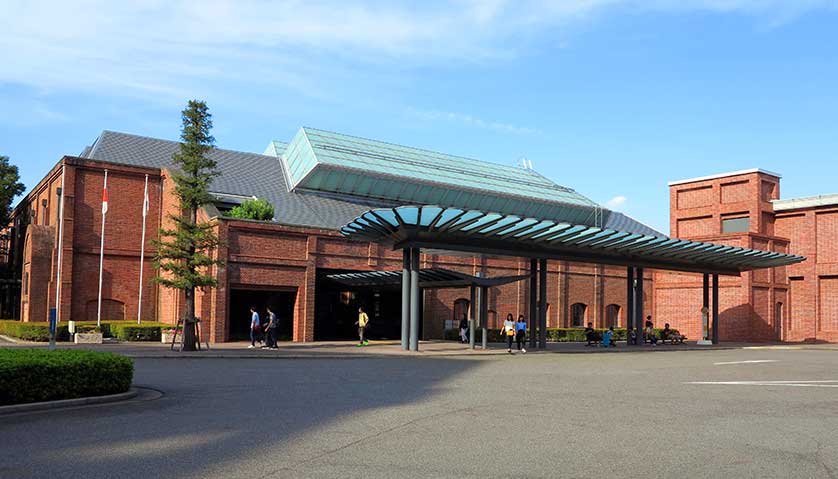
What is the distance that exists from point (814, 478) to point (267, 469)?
17.6ft

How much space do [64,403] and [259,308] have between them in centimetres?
2307

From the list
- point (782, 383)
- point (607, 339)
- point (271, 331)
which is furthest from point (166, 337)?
point (782, 383)

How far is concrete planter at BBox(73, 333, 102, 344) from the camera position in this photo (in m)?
29.3

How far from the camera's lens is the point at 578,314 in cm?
4609

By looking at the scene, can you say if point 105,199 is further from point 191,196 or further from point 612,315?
point 612,315

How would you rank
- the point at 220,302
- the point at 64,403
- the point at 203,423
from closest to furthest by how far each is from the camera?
the point at 203,423 → the point at 64,403 → the point at 220,302

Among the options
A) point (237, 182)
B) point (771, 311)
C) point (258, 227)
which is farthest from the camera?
point (771, 311)

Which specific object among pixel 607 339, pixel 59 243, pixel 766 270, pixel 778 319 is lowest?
pixel 607 339

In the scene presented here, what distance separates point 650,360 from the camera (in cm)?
2647

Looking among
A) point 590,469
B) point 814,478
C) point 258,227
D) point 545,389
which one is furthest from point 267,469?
point 258,227

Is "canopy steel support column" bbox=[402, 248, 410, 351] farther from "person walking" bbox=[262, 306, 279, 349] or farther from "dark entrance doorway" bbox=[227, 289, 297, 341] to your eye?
"dark entrance doorway" bbox=[227, 289, 297, 341]

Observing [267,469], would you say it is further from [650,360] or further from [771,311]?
[771,311]

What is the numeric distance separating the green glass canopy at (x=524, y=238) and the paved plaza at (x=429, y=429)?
8.92 metres

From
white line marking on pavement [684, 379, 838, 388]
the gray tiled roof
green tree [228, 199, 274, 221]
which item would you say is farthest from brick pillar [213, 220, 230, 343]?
white line marking on pavement [684, 379, 838, 388]
